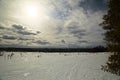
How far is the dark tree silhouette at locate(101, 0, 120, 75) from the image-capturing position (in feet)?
41.4

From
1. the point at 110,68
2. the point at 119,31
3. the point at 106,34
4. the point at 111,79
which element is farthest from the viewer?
the point at 111,79

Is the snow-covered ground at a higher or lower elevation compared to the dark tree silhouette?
lower

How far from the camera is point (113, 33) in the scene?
42.3 ft

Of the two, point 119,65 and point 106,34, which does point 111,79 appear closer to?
point 119,65

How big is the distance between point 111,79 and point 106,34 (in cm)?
425

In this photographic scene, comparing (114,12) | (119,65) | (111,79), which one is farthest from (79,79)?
(114,12)

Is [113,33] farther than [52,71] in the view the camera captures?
No

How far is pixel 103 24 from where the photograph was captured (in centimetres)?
1401

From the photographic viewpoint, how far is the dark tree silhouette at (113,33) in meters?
12.6

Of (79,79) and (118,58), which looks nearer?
(118,58)

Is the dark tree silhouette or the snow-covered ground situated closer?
the dark tree silhouette

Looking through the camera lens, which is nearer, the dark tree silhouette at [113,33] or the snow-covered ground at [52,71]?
the dark tree silhouette at [113,33]

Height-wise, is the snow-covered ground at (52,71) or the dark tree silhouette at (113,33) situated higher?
the dark tree silhouette at (113,33)

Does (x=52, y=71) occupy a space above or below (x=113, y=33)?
below
